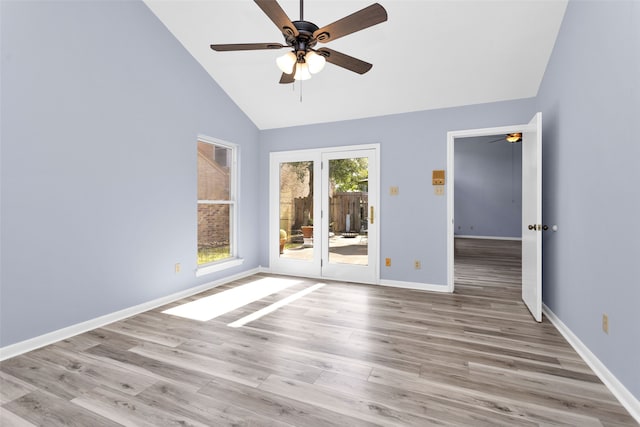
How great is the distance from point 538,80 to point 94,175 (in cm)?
474

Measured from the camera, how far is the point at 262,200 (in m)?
5.30

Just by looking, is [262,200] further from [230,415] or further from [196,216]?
[230,415]

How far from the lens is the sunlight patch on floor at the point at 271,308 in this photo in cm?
306

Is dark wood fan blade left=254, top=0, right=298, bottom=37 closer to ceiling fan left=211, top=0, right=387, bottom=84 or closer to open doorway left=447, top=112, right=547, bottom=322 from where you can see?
ceiling fan left=211, top=0, right=387, bottom=84

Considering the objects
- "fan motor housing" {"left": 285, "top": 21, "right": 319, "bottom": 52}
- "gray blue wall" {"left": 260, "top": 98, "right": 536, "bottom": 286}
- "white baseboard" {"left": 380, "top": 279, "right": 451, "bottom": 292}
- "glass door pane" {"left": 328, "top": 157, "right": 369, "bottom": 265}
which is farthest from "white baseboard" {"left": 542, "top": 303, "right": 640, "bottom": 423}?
"fan motor housing" {"left": 285, "top": 21, "right": 319, "bottom": 52}

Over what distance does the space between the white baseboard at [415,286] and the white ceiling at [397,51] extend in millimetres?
2376

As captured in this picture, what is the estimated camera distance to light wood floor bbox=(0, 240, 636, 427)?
5.60 ft

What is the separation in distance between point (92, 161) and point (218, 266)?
82.0 inches

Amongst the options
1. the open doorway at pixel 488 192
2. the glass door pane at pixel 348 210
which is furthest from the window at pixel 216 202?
the open doorway at pixel 488 192

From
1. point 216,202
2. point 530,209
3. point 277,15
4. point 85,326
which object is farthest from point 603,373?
point 216,202

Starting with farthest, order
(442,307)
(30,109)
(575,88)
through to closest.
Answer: (442,307)
(575,88)
(30,109)

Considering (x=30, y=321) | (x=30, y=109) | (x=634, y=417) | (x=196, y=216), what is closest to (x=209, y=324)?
(x=30, y=321)

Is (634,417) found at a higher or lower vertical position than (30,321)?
lower

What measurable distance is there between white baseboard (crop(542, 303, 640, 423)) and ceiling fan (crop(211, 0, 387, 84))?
8.58 ft
